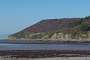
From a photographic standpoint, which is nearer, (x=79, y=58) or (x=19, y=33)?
(x=79, y=58)

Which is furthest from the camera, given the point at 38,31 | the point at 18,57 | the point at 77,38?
the point at 38,31

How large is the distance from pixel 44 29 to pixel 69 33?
3171 centimetres

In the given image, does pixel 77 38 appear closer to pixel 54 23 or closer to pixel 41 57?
pixel 54 23

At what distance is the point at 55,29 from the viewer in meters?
182

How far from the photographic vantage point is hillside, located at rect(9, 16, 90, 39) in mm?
159775

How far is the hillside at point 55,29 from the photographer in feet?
524

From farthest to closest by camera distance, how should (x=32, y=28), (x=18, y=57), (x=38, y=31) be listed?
(x=32, y=28) < (x=38, y=31) < (x=18, y=57)

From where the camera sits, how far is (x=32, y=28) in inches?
7657

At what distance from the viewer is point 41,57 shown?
145ft

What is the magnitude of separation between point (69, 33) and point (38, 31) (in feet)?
90.3

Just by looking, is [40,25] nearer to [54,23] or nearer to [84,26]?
[54,23]

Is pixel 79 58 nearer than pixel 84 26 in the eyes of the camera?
Yes

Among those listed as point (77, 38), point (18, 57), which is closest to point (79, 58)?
point (18, 57)

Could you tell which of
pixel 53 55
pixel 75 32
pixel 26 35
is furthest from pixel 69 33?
pixel 53 55
